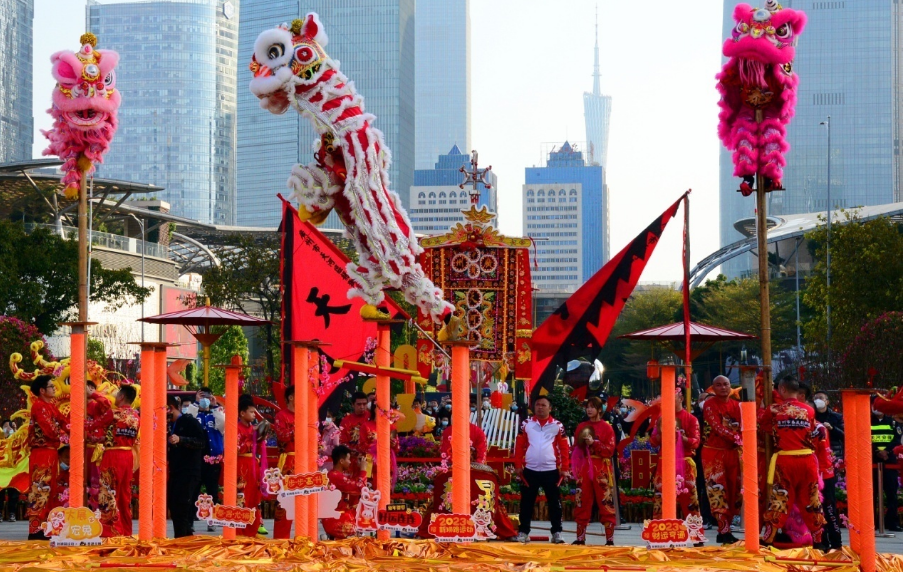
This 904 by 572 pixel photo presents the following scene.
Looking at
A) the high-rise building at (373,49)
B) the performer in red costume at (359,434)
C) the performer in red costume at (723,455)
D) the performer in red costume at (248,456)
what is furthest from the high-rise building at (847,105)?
the performer in red costume at (248,456)

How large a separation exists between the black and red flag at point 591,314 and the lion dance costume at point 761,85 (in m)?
1.50

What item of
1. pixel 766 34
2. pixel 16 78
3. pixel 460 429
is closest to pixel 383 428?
pixel 460 429

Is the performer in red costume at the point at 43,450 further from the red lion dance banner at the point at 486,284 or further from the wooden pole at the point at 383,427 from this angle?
the red lion dance banner at the point at 486,284

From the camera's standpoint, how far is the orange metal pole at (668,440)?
9.18m

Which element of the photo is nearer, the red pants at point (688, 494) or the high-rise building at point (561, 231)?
the red pants at point (688, 494)

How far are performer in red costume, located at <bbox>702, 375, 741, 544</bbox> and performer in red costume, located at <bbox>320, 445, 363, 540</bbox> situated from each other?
10.2ft

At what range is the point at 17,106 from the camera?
99750 mm

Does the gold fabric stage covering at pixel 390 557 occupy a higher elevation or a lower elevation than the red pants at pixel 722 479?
lower

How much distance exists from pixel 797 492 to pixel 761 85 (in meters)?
3.24

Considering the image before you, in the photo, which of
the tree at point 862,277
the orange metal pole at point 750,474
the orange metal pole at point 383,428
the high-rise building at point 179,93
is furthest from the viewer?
the high-rise building at point 179,93

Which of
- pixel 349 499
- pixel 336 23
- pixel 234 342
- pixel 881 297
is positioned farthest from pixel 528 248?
pixel 336 23

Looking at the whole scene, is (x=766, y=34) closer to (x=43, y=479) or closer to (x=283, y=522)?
(x=283, y=522)

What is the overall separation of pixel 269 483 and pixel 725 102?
4.75 metres

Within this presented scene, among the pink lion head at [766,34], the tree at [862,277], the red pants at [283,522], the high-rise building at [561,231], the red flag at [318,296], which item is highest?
the high-rise building at [561,231]
